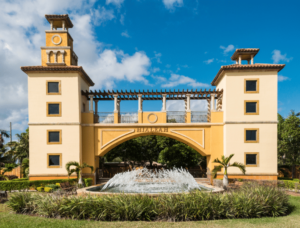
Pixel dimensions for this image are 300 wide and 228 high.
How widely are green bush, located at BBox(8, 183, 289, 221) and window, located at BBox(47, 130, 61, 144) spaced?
9.84m

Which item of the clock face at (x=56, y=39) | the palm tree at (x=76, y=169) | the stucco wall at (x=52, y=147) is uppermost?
the clock face at (x=56, y=39)

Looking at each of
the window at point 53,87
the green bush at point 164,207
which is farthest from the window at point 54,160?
the green bush at point 164,207

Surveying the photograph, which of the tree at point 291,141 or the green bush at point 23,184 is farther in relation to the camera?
the tree at point 291,141

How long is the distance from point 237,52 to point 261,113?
595 centimetres

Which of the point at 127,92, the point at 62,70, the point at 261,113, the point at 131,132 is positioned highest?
the point at 62,70

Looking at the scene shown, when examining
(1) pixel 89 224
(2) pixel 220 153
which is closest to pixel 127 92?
(2) pixel 220 153

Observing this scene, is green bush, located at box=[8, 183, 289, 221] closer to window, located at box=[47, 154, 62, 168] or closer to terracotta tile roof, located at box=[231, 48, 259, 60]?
window, located at box=[47, 154, 62, 168]

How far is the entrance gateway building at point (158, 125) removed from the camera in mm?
18922

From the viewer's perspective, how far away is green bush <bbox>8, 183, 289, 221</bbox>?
8.80 m

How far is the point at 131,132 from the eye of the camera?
19.9 metres

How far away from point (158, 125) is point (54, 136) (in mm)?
9129

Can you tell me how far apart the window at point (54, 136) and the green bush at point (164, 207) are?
387 inches

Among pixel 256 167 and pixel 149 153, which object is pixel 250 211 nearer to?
pixel 256 167

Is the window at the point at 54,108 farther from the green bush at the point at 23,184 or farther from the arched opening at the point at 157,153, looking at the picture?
the arched opening at the point at 157,153
